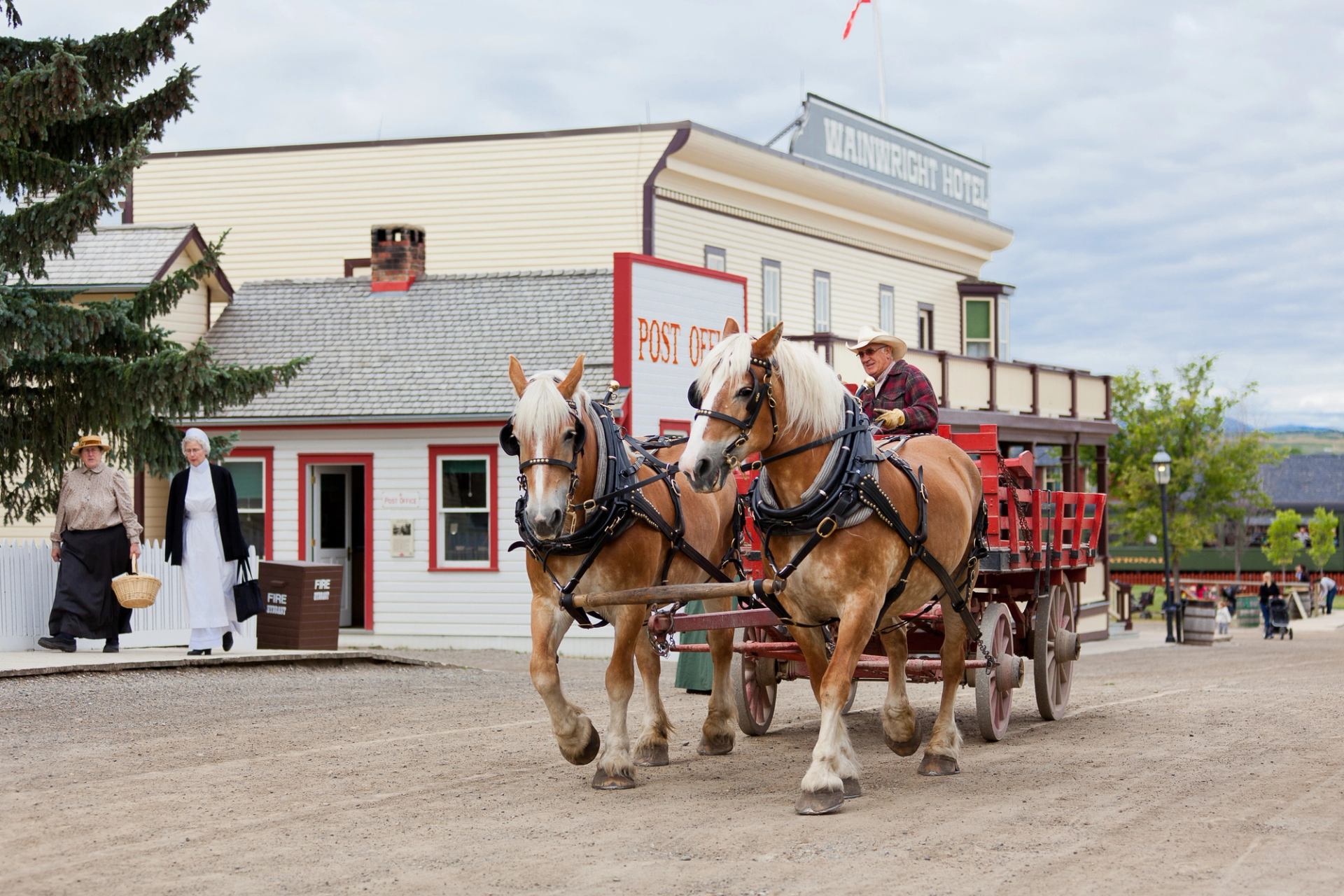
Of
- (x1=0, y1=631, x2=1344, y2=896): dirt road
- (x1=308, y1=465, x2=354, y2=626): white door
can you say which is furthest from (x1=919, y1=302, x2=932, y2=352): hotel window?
(x1=0, y1=631, x2=1344, y2=896): dirt road

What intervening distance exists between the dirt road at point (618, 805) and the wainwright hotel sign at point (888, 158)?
18.4m

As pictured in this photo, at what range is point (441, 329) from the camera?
23.5 metres

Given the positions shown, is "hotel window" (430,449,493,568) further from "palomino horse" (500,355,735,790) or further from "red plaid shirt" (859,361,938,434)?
"palomino horse" (500,355,735,790)

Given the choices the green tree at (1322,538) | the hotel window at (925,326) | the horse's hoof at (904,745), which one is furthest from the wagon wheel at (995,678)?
the green tree at (1322,538)

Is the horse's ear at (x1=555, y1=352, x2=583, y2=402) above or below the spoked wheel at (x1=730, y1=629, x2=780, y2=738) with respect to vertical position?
above

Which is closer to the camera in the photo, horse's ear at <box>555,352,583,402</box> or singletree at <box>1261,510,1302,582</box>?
horse's ear at <box>555,352,583,402</box>

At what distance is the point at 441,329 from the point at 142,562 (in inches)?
292

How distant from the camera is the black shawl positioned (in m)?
14.9

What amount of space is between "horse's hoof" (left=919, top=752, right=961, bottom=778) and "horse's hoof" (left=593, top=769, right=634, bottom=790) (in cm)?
171

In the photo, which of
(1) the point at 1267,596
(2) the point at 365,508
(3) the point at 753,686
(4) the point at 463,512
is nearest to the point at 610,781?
(3) the point at 753,686

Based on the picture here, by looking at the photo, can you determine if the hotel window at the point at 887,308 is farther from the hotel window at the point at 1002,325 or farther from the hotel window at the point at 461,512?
the hotel window at the point at 461,512

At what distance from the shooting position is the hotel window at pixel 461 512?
22375 mm

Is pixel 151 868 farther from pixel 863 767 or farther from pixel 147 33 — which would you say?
pixel 147 33

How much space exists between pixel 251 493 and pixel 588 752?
15778 mm
